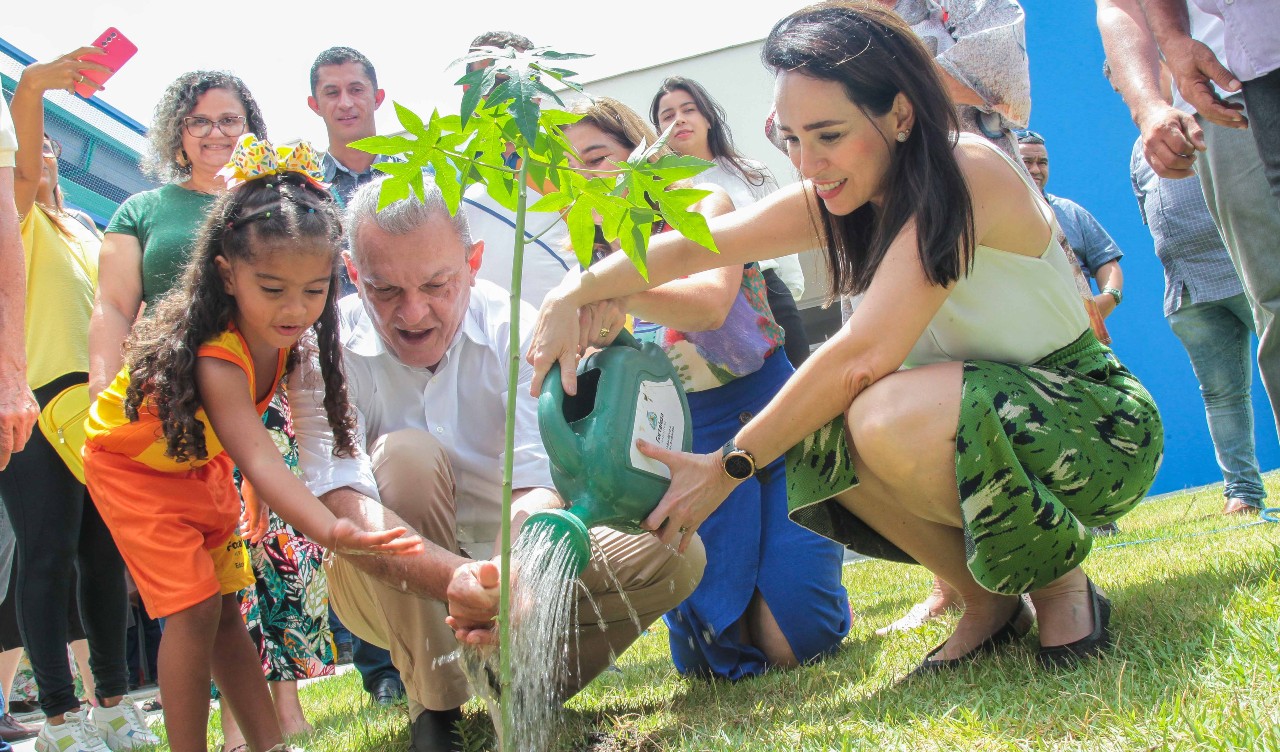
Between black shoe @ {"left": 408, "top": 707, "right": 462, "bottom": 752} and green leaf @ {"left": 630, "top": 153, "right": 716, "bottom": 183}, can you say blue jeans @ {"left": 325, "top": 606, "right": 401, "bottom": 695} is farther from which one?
green leaf @ {"left": 630, "top": 153, "right": 716, "bottom": 183}

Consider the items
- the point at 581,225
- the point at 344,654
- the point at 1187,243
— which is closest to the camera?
the point at 581,225

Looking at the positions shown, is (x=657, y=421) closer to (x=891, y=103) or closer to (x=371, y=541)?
(x=371, y=541)

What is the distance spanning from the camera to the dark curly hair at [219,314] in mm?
2291

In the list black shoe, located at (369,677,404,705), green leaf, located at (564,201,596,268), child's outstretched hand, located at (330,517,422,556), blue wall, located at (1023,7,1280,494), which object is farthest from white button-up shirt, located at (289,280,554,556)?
blue wall, located at (1023,7,1280,494)

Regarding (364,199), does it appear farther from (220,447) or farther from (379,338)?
(220,447)

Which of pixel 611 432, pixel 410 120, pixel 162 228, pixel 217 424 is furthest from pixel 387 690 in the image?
pixel 410 120

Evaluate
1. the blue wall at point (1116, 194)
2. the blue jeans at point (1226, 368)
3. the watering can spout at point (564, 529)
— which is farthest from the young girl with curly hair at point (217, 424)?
the blue wall at point (1116, 194)

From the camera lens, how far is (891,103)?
211 centimetres

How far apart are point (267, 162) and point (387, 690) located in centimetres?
164

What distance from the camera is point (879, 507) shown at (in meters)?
2.18

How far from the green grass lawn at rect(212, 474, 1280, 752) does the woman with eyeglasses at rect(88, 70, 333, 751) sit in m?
0.23

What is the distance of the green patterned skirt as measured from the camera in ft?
6.31

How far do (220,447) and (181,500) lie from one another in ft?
0.46

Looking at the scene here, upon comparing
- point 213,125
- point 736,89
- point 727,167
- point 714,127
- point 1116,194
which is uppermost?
point 736,89
